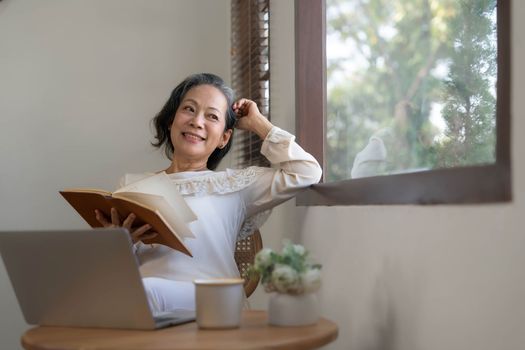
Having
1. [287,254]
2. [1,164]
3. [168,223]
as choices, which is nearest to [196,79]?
[168,223]

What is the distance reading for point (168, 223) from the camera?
1.60 m

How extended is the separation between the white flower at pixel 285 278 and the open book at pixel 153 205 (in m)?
0.34

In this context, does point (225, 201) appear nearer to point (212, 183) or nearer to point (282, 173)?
point (212, 183)

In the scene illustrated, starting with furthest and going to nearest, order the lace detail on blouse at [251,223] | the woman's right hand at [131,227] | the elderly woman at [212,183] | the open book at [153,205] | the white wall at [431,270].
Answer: the lace detail on blouse at [251,223], the elderly woman at [212,183], the woman's right hand at [131,227], the open book at [153,205], the white wall at [431,270]

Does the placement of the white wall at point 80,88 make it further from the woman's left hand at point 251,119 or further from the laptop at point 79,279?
the laptop at point 79,279

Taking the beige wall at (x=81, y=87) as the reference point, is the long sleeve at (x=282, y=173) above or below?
below

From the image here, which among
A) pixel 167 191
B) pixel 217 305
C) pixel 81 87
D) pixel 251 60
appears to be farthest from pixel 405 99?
pixel 81 87

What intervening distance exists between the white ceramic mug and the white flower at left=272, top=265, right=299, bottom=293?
8 centimetres

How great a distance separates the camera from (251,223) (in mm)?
2127

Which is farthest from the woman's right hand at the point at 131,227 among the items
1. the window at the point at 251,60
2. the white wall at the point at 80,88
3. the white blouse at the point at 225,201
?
the white wall at the point at 80,88

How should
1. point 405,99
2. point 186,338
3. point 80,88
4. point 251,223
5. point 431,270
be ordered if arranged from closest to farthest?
point 186,338 < point 431,270 < point 251,223 < point 405,99 < point 80,88

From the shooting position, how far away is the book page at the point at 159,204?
157 cm

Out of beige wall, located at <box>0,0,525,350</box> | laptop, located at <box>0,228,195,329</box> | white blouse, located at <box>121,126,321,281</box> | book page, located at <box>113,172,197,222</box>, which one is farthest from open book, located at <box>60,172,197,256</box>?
beige wall, located at <box>0,0,525,350</box>

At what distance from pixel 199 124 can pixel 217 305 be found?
0.88 meters
